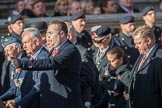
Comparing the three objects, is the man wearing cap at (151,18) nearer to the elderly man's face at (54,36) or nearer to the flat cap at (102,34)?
the flat cap at (102,34)

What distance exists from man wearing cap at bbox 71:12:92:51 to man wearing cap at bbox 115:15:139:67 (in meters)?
0.50

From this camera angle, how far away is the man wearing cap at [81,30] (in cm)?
1209

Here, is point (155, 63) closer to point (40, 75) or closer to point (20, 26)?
point (40, 75)

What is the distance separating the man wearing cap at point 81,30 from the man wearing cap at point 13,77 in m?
2.68

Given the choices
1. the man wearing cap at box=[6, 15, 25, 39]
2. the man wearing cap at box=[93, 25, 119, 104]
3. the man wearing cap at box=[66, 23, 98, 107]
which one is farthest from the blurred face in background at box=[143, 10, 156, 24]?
the man wearing cap at box=[66, 23, 98, 107]

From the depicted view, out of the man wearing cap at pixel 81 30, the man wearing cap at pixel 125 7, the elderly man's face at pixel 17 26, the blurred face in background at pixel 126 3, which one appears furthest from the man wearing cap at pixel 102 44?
the man wearing cap at pixel 125 7

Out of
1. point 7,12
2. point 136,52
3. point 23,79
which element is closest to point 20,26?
point 136,52

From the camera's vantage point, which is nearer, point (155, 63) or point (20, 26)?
point (155, 63)

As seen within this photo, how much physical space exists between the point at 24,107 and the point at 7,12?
905cm

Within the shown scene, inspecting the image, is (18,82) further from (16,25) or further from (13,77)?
(16,25)

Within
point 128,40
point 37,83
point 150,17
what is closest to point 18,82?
point 37,83

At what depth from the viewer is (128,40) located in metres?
12.3

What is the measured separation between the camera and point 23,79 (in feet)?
28.8

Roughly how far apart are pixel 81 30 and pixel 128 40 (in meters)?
0.83
